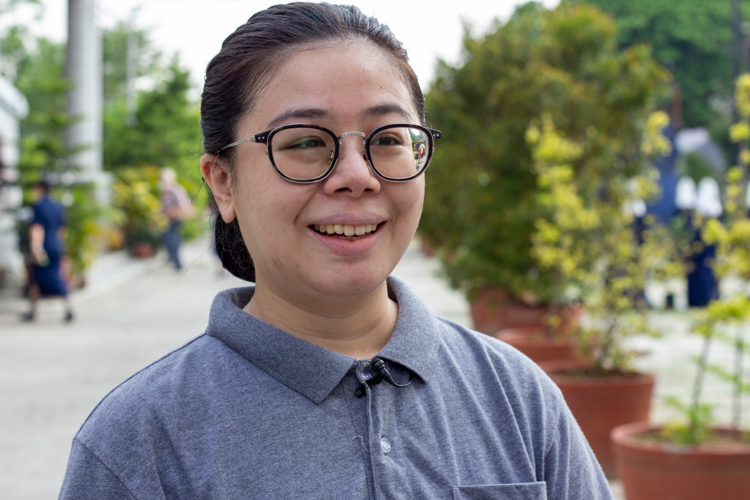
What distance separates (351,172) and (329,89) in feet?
0.50

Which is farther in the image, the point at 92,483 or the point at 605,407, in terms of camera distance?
the point at 605,407

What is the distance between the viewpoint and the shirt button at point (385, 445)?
1.47 metres

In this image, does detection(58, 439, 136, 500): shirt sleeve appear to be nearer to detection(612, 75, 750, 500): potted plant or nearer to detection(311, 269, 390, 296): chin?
detection(311, 269, 390, 296): chin

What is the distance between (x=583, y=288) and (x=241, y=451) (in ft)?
18.9

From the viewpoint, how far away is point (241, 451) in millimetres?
1423

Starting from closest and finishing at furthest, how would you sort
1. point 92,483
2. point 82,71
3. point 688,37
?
point 92,483 < point 82,71 < point 688,37

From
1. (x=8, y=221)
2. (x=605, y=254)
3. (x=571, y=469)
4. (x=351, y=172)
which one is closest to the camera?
(x=351, y=172)

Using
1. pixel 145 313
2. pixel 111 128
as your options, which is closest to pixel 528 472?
pixel 145 313

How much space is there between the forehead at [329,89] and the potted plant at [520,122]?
20.4ft

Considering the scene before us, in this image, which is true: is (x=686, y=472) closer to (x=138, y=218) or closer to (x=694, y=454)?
(x=694, y=454)

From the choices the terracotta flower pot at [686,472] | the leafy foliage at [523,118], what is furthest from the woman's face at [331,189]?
the leafy foliage at [523,118]

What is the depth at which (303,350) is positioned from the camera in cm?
154

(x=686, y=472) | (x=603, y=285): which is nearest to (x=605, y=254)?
(x=603, y=285)

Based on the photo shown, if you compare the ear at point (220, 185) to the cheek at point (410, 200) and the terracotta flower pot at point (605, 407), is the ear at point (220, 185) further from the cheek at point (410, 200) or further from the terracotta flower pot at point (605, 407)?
the terracotta flower pot at point (605, 407)
